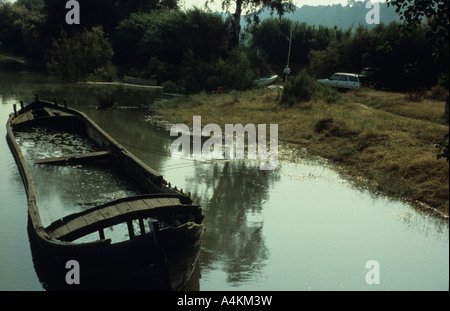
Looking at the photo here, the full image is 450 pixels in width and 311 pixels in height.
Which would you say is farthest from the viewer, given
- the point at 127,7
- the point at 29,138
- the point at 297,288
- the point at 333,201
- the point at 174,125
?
the point at 127,7

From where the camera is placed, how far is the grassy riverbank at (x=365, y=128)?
12688 millimetres

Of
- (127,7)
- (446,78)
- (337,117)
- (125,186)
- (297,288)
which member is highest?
(127,7)

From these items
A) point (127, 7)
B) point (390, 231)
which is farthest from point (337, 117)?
point (127, 7)

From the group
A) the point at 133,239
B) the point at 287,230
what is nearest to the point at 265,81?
the point at 287,230

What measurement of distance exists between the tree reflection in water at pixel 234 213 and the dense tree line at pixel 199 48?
1180 centimetres

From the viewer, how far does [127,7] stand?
53.4 metres

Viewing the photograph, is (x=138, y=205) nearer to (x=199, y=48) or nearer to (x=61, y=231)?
(x=61, y=231)

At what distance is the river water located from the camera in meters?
8.01

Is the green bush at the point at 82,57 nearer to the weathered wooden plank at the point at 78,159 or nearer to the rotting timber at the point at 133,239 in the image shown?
the weathered wooden plank at the point at 78,159

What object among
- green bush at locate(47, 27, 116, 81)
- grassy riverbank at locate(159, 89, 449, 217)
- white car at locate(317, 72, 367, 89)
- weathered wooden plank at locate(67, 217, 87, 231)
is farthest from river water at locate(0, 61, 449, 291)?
green bush at locate(47, 27, 116, 81)

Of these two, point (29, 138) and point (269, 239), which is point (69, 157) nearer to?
point (29, 138)

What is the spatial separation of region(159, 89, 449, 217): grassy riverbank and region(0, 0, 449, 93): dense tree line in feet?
9.71

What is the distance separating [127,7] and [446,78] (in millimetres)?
52501

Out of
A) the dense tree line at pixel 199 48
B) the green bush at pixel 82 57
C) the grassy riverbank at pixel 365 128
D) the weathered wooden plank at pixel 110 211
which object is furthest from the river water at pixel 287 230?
the green bush at pixel 82 57
